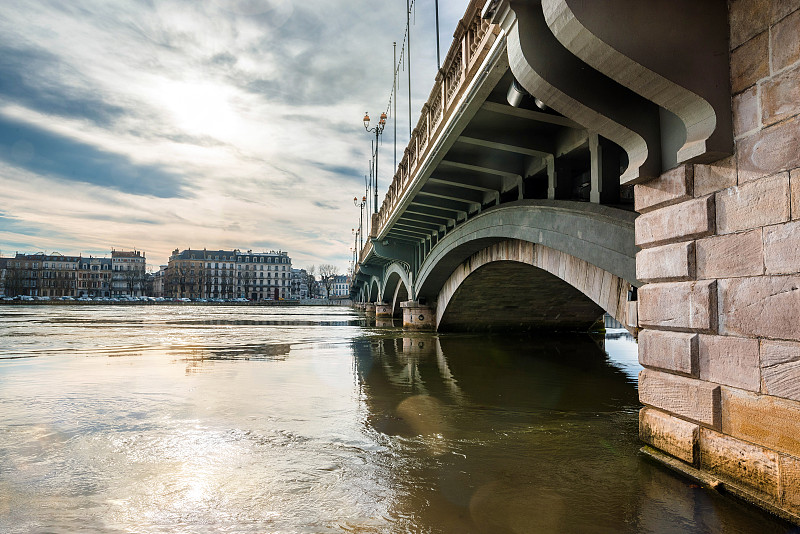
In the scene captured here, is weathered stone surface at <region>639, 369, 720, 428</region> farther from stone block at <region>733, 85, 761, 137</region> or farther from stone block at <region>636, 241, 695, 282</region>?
stone block at <region>733, 85, 761, 137</region>

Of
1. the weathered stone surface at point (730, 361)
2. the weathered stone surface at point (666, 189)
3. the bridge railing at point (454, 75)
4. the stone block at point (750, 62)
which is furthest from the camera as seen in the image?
the bridge railing at point (454, 75)

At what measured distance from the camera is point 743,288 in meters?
4.52

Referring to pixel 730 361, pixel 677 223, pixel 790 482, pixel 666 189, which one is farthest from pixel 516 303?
pixel 790 482

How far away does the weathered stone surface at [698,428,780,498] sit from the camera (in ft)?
13.8

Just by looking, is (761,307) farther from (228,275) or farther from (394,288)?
(228,275)

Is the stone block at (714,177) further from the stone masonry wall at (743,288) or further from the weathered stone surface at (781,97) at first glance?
the weathered stone surface at (781,97)

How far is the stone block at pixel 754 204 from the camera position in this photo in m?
4.20

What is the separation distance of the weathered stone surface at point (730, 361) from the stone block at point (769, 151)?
4.44 feet

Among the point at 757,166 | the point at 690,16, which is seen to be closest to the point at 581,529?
the point at 757,166

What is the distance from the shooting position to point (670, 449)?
5.42m

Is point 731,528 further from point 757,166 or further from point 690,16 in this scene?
point 690,16

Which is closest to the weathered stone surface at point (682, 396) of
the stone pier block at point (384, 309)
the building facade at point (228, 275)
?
the stone pier block at point (384, 309)

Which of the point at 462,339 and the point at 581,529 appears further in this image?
the point at 462,339

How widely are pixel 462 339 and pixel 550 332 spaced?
6.55 meters
